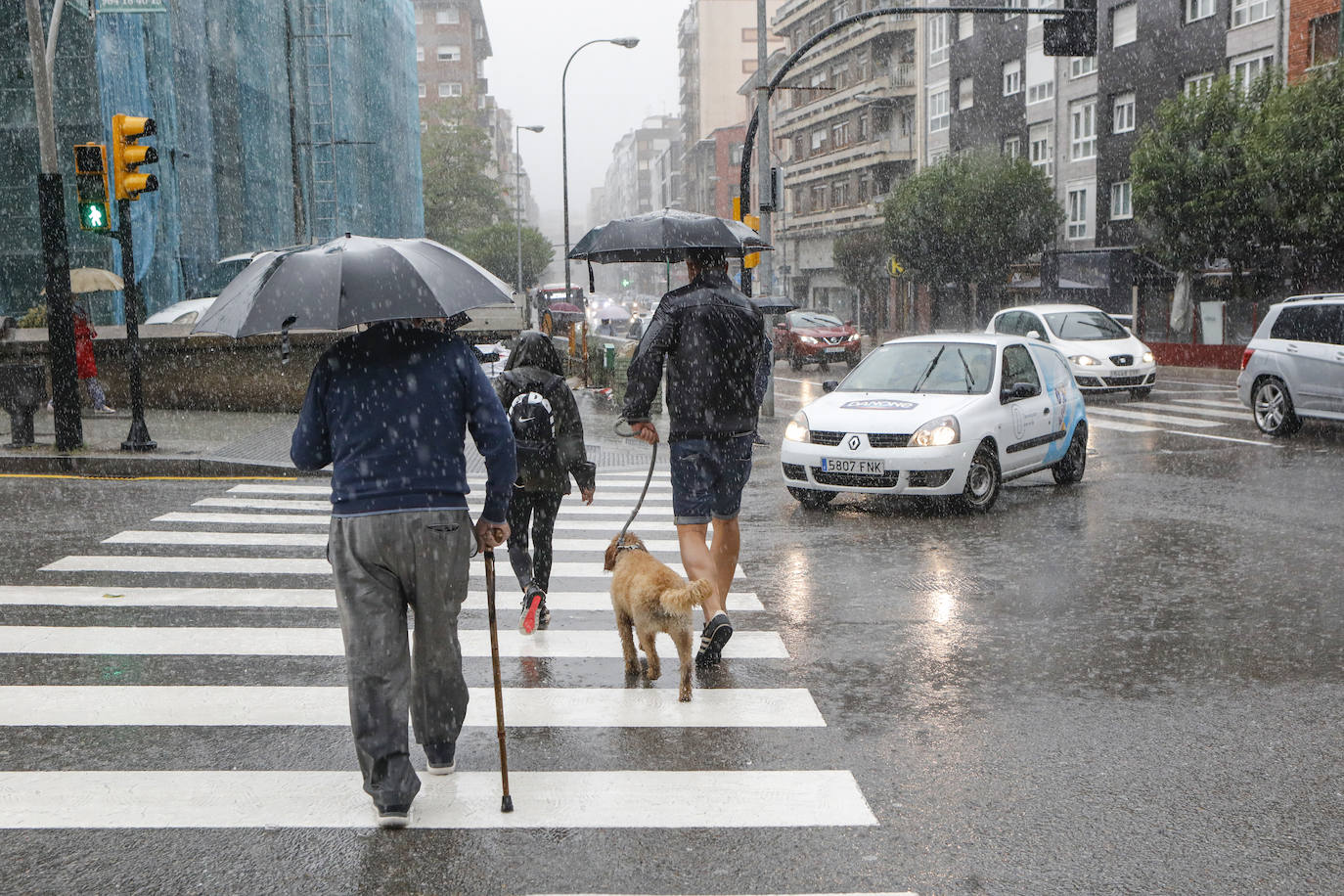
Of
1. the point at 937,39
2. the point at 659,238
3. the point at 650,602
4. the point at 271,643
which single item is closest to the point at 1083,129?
the point at 937,39

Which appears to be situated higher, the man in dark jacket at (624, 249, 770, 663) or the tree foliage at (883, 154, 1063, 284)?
the tree foliage at (883, 154, 1063, 284)

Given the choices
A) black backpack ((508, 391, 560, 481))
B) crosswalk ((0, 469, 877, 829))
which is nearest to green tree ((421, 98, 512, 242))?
crosswalk ((0, 469, 877, 829))

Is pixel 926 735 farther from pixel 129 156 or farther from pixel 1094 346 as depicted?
pixel 1094 346

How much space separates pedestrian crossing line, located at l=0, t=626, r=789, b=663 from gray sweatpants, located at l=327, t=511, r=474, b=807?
2.26 metres

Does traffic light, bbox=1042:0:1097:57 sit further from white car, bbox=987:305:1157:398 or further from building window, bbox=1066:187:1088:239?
building window, bbox=1066:187:1088:239

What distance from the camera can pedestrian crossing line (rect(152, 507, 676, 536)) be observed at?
1024 centimetres

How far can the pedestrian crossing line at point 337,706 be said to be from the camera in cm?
523

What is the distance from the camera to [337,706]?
5.45 metres

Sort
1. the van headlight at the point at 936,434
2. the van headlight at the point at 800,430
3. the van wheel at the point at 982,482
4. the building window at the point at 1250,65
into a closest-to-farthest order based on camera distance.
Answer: the van headlight at the point at 936,434
the van wheel at the point at 982,482
the van headlight at the point at 800,430
the building window at the point at 1250,65

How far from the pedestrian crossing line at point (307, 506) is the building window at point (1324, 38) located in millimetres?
26153

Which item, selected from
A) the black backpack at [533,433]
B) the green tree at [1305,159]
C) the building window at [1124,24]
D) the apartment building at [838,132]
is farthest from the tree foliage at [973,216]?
the black backpack at [533,433]

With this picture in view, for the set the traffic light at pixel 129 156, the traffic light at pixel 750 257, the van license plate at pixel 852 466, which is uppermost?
the traffic light at pixel 129 156

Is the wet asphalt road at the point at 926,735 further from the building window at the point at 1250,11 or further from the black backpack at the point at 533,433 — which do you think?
the building window at the point at 1250,11

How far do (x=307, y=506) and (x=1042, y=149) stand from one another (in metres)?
39.1
